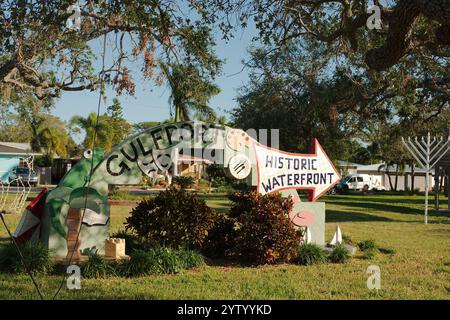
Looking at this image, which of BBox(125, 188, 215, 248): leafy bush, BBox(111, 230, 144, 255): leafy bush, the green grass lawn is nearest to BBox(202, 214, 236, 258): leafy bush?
BBox(125, 188, 215, 248): leafy bush

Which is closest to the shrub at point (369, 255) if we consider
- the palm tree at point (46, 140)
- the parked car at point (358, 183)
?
the palm tree at point (46, 140)

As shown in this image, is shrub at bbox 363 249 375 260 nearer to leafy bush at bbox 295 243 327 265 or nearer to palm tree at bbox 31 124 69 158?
leafy bush at bbox 295 243 327 265

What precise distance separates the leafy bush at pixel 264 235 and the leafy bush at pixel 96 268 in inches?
97.0

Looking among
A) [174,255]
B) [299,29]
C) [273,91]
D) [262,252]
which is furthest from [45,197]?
[273,91]

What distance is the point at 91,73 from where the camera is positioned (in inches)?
741

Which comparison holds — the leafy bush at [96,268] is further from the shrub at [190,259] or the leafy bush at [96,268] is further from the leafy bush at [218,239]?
the leafy bush at [218,239]

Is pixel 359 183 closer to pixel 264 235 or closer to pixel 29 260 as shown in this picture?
pixel 264 235

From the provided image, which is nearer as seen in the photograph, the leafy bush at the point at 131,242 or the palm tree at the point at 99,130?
the leafy bush at the point at 131,242

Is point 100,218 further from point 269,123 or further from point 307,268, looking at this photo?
point 269,123

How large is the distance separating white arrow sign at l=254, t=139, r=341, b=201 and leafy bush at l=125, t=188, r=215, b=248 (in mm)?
1568

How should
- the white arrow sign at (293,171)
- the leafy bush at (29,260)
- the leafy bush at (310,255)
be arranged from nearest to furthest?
the leafy bush at (29,260) < the leafy bush at (310,255) < the white arrow sign at (293,171)

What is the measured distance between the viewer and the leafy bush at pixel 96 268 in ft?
28.1

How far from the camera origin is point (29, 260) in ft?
28.5
